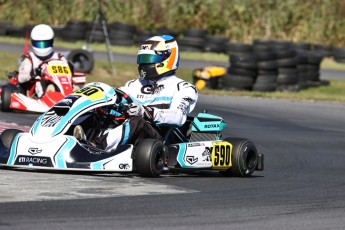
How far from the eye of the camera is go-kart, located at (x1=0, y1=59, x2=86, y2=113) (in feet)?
47.6

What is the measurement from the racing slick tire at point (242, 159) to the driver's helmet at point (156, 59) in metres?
0.89

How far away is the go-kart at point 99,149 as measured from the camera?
26.9 feet

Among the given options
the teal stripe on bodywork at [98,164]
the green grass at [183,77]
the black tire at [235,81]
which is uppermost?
the teal stripe on bodywork at [98,164]

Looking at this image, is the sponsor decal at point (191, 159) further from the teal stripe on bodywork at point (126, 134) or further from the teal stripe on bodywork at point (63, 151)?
the teal stripe on bodywork at point (63, 151)

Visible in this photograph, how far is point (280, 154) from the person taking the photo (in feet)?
38.3

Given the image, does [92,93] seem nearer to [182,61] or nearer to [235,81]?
[235,81]

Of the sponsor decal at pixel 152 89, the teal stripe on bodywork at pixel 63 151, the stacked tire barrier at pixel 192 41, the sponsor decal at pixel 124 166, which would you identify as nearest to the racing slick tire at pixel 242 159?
the sponsor decal at pixel 152 89

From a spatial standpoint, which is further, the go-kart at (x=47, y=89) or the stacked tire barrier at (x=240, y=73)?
the stacked tire barrier at (x=240, y=73)

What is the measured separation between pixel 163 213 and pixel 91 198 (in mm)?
650

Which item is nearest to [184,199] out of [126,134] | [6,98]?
[126,134]

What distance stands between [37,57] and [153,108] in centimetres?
623

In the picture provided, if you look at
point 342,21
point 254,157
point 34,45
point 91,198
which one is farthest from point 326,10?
point 91,198

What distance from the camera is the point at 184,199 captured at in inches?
279

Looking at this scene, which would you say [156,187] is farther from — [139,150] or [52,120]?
[52,120]
